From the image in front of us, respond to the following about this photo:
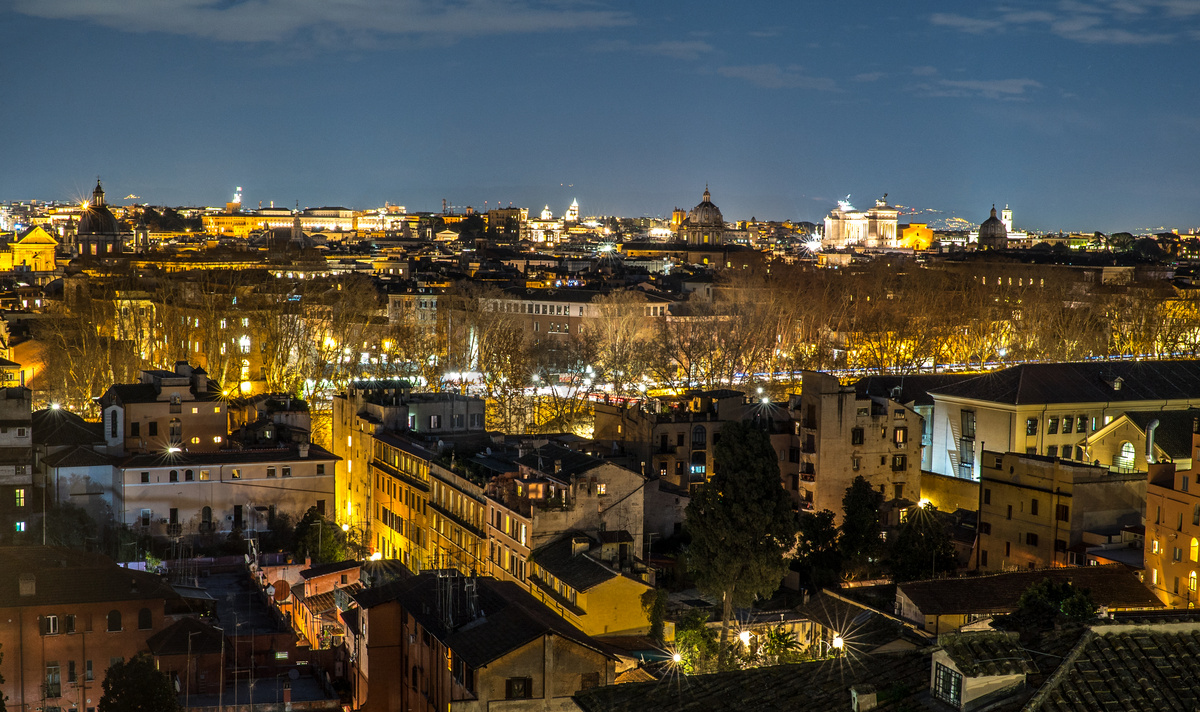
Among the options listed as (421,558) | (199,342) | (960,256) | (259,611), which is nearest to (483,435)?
(421,558)

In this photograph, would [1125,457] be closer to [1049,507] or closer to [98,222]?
[1049,507]

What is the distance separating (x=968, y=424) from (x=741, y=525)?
11626 millimetres

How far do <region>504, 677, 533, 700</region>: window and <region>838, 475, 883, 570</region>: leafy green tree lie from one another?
923cm

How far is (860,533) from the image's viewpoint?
22.9m

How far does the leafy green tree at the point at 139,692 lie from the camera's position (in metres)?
15.4

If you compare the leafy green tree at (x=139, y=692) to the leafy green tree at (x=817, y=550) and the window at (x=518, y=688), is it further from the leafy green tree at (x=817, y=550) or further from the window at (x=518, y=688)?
the leafy green tree at (x=817, y=550)

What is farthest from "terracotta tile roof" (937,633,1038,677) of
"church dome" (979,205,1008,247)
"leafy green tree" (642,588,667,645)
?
"church dome" (979,205,1008,247)

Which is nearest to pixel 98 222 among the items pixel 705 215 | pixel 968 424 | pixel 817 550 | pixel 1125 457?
pixel 705 215

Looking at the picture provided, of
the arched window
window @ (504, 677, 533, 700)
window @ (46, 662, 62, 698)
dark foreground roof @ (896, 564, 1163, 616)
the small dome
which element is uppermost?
the small dome

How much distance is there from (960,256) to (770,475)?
3133 inches

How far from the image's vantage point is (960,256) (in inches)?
3745

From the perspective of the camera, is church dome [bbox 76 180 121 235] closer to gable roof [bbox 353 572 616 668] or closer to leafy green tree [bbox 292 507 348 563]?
leafy green tree [bbox 292 507 348 563]

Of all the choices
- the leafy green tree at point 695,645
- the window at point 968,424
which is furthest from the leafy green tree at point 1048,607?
the window at point 968,424

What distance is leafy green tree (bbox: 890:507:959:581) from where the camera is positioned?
69.8 feet
